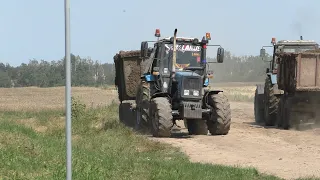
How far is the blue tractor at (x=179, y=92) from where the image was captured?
1581 centimetres

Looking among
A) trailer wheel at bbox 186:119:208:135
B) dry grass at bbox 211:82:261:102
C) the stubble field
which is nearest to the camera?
the stubble field

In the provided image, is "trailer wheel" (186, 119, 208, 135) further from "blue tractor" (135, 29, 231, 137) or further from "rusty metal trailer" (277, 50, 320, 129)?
"rusty metal trailer" (277, 50, 320, 129)

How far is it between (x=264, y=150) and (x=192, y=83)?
11.0 ft

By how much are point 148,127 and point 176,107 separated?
3.66 feet

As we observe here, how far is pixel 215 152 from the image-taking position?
13227mm

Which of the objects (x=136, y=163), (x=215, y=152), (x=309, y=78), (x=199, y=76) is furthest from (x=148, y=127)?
(x=136, y=163)

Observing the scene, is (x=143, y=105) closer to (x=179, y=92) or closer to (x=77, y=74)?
(x=179, y=92)

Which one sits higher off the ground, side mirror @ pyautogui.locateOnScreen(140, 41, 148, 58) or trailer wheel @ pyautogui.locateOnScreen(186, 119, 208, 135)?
side mirror @ pyautogui.locateOnScreen(140, 41, 148, 58)

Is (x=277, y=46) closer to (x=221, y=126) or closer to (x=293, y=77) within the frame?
(x=293, y=77)

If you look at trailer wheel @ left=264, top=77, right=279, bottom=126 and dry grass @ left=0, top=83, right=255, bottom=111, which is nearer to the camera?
trailer wheel @ left=264, top=77, right=279, bottom=126

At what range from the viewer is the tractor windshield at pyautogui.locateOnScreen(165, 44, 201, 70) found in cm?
1677

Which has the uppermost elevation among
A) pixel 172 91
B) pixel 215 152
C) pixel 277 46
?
pixel 277 46

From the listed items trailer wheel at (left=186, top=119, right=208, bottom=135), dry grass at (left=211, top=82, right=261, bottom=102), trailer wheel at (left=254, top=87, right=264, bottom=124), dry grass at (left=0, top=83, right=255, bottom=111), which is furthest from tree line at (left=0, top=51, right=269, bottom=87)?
trailer wheel at (left=186, top=119, right=208, bottom=135)

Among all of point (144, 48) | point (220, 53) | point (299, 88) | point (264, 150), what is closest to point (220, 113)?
point (220, 53)
